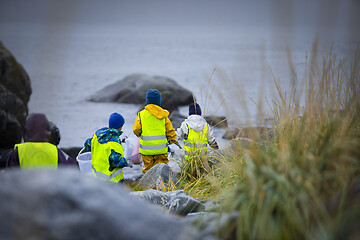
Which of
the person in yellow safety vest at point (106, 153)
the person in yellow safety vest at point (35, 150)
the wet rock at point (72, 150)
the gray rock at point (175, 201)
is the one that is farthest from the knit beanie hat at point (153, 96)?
the wet rock at point (72, 150)

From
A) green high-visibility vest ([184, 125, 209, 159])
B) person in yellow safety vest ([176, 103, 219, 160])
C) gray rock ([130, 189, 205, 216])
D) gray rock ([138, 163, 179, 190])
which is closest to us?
gray rock ([130, 189, 205, 216])

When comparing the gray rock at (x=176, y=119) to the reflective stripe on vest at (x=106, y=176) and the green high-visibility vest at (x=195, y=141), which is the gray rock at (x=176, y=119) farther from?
the reflective stripe on vest at (x=106, y=176)

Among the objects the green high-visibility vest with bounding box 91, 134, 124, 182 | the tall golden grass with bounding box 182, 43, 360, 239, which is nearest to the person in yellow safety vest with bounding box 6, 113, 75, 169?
the green high-visibility vest with bounding box 91, 134, 124, 182

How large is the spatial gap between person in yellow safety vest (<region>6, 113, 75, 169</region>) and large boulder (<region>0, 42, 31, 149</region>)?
17.4 feet

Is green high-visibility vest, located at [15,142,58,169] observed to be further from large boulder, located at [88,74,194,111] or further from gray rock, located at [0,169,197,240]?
large boulder, located at [88,74,194,111]

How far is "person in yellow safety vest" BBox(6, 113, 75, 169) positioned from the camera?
3.23m

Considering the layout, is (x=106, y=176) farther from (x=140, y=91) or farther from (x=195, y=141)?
(x=140, y=91)

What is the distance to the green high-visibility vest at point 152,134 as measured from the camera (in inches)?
212

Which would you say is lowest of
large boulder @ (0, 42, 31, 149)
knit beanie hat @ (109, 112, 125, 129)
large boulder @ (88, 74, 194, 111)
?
large boulder @ (88, 74, 194, 111)

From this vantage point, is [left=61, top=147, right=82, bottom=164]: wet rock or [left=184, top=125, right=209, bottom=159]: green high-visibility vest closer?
[left=184, top=125, right=209, bottom=159]: green high-visibility vest

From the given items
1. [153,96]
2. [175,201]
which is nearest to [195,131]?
[153,96]

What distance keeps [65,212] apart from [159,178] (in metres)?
2.77

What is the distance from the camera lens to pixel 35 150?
3.24m

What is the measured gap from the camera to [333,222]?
86.0 inches
